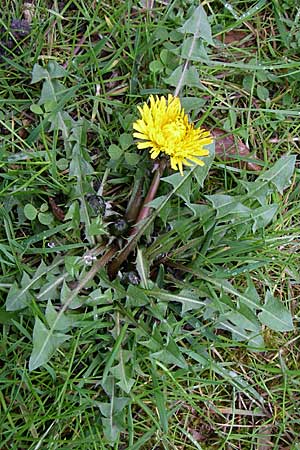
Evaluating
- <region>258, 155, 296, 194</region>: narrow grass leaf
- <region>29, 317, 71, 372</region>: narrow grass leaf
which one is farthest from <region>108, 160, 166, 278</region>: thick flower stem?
<region>258, 155, 296, 194</region>: narrow grass leaf

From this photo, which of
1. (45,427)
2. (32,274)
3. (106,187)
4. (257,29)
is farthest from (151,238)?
(257,29)

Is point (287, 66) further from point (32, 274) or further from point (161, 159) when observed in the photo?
point (32, 274)

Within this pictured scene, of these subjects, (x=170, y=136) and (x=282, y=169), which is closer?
(x=170, y=136)

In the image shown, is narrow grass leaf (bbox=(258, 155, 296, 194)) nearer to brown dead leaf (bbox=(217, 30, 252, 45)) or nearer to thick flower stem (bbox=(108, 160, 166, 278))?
thick flower stem (bbox=(108, 160, 166, 278))

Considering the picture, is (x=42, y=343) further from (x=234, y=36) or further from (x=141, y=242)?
(x=234, y=36)

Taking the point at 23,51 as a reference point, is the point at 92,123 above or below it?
below

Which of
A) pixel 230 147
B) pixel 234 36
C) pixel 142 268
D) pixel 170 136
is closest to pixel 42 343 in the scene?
pixel 142 268
